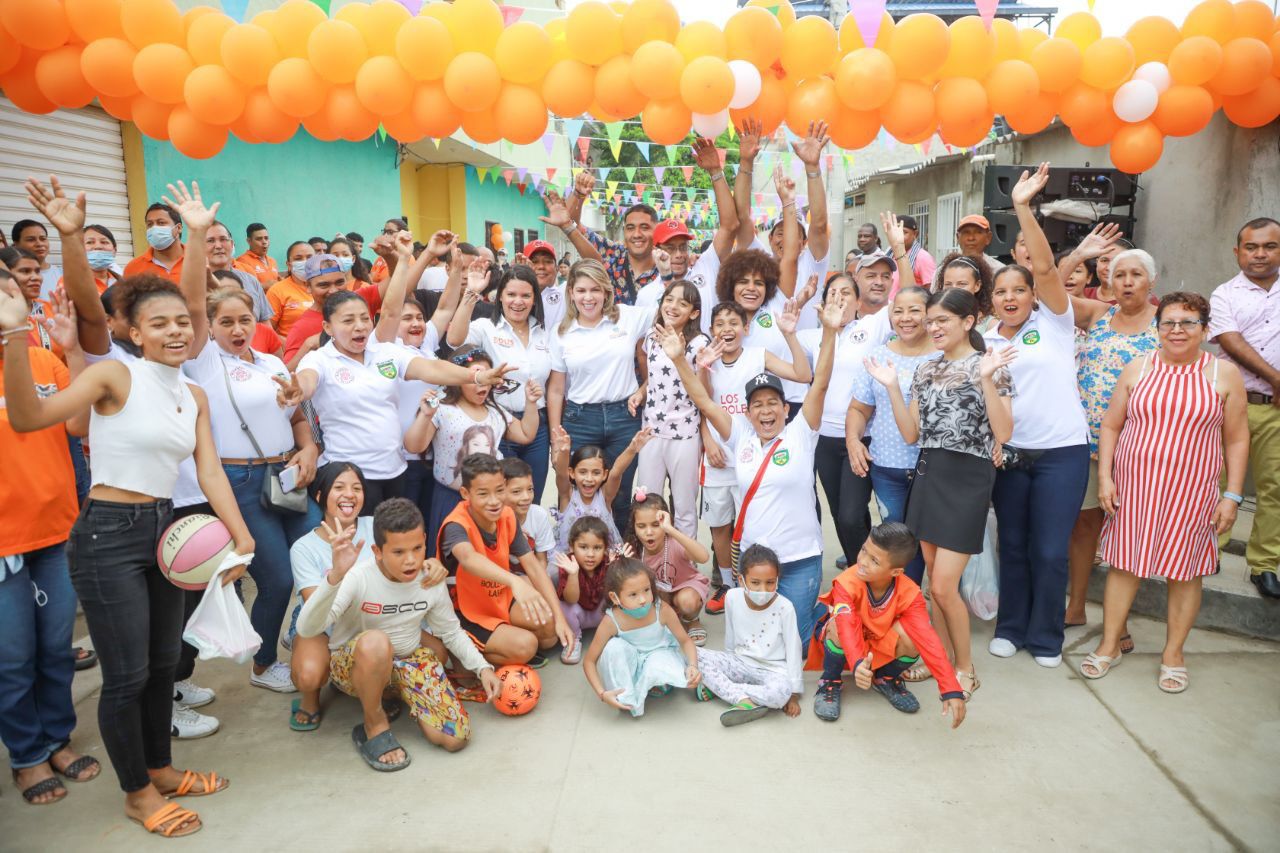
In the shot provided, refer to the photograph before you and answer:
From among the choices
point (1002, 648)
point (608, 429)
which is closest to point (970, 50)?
point (608, 429)

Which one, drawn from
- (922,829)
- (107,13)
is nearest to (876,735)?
(922,829)

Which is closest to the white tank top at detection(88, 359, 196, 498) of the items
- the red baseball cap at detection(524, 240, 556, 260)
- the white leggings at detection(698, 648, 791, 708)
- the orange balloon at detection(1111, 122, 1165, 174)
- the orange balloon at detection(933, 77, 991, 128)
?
the white leggings at detection(698, 648, 791, 708)

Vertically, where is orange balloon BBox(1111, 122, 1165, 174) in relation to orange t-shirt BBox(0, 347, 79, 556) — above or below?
above

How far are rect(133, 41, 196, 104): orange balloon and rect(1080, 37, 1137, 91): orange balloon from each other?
4711 mm

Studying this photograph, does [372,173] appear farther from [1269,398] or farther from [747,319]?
[1269,398]

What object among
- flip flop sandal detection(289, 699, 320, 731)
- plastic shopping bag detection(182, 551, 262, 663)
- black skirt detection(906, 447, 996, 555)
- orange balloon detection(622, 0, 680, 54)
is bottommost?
flip flop sandal detection(289, 699, 320, 731)

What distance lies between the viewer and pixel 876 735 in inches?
130

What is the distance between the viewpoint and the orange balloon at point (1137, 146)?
459 cm

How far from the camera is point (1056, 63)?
448 cm

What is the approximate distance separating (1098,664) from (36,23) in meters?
5.82

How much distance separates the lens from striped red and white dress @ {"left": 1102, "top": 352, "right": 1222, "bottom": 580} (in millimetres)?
3619

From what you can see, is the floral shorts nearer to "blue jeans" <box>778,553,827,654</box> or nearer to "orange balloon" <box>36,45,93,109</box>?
"blue jeans" <box>778,553,827,654</box>

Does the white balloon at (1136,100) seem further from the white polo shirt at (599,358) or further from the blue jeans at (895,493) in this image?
the white polo shirt at (599,358)

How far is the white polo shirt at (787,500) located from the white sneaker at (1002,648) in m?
1.00
